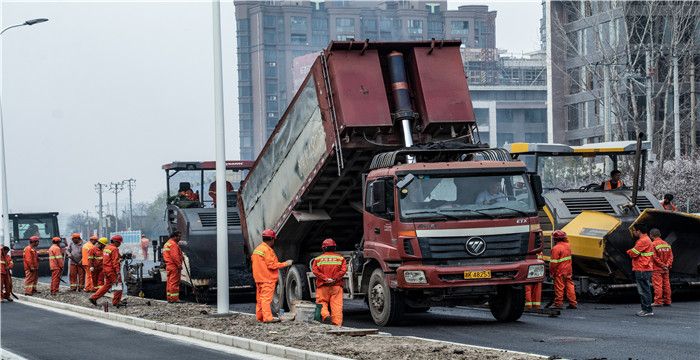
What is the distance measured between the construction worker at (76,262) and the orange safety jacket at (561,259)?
1505cm

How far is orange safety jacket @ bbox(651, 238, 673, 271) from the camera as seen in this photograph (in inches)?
872

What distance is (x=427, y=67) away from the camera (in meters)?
19.8

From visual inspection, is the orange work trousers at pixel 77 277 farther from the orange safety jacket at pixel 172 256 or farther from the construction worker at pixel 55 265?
the orange safety jacket at pixel 172 256

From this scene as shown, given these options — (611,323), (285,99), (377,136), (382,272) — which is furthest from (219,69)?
(285,99)

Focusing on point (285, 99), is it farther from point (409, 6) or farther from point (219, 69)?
point (219, 69)

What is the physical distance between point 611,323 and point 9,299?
18.0 meters

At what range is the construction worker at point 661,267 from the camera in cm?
2214

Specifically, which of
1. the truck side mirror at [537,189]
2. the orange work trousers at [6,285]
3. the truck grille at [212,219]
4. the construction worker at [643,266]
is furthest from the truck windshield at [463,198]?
the orange work trousers at [6,285]

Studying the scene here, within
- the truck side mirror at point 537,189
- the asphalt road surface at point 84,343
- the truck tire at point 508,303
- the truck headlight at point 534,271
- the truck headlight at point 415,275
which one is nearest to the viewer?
the asphalt road surface at point 84,343

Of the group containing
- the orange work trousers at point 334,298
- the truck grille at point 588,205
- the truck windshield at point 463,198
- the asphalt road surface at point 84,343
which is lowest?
the asphalt road surface at point 84,343

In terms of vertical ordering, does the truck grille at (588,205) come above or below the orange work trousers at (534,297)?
above

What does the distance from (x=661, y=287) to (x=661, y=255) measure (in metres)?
0.62

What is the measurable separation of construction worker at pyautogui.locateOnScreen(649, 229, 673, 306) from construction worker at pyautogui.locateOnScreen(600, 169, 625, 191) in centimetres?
265

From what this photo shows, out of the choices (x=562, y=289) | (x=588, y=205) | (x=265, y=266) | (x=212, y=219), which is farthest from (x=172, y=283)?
(x=588, y=205)
